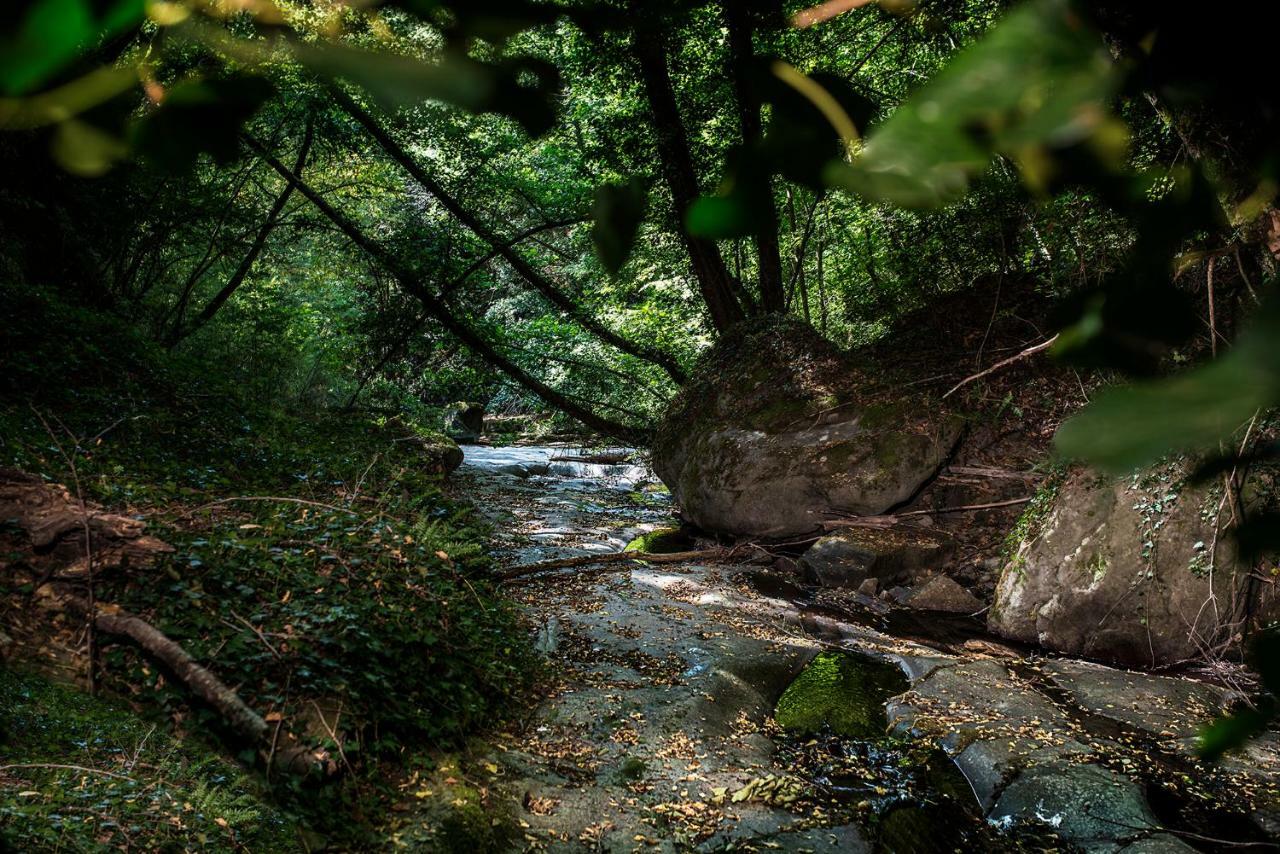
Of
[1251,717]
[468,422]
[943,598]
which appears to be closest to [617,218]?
[1251,717]

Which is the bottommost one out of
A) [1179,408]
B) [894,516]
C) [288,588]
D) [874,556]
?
[874,556]

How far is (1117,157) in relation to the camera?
0.43 meters

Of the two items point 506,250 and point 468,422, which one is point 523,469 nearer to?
point 506,250

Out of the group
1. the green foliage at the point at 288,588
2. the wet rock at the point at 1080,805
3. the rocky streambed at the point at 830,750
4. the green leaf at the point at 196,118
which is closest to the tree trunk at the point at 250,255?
the green foliage at the point at 288,588

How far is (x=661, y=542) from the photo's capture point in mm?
9031

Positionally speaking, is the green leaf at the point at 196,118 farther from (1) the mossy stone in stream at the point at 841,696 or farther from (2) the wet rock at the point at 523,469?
(2) the wet rock at the point at 523,469

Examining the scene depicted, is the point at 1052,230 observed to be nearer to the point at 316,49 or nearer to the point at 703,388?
the point at 703,388

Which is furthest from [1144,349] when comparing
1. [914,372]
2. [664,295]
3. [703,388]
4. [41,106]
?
[664,295]

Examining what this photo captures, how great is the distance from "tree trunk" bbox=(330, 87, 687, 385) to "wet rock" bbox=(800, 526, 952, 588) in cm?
441

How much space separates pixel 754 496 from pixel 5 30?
8.55 m

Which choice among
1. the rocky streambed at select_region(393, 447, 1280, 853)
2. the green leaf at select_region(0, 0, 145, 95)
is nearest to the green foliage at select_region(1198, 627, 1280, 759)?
the green leaf at select_region(0, 0, 145, 95)

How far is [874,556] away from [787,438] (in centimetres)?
212

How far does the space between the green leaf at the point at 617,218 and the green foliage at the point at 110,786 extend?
250 centimetres

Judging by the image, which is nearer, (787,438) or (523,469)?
(787,438)
